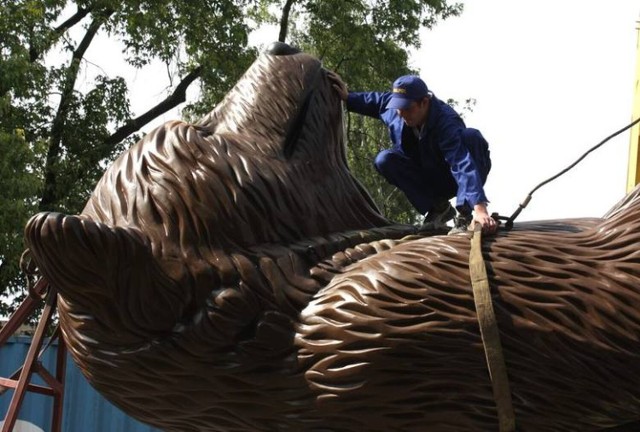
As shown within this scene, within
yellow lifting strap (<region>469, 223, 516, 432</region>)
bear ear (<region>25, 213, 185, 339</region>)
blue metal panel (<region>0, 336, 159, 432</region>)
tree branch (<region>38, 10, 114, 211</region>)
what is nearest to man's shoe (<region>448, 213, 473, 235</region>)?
yellow lifting strap (<region>469, 223, 516, 432</region>)

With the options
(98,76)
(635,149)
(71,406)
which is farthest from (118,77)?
(635,149)

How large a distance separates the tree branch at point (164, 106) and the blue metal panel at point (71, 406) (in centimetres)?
396

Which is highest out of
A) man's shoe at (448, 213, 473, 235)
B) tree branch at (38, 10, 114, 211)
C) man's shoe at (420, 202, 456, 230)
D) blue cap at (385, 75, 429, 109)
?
tree branch at (38, 10, 114, 211)

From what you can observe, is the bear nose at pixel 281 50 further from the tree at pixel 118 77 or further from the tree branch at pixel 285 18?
the tree branch at pixel 285 18

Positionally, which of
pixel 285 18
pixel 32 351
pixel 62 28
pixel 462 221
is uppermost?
pixel 285 18

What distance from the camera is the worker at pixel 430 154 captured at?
273 cm

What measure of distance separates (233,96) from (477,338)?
3.31 ft

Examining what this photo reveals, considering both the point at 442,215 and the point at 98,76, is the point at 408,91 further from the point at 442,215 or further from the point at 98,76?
the point at 98,76

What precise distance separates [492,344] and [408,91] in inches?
Result: 34.5

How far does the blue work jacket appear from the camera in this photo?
2.71 m

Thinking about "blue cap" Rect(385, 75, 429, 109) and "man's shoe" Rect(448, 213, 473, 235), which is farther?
"blue cap" Rect(385, 75, 429, 109)

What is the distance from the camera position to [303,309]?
242cm

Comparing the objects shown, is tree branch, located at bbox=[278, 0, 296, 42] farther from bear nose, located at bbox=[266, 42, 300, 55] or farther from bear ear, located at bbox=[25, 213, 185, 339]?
bear ear, located at bbox=[25, 213, 185, 339]

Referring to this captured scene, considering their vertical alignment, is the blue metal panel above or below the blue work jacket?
above
